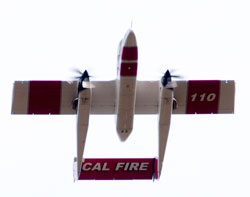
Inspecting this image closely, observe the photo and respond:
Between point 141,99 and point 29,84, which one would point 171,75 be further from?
point 29,84

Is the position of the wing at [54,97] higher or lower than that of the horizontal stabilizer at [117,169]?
higher

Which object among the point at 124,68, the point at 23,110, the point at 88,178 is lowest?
the point at 88,178

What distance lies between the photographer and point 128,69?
33.3 meters

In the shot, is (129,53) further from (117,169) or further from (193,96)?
(117,169)

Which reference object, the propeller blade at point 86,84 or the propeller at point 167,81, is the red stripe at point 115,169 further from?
the propeller at point 167,81

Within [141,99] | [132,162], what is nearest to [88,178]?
[132,162]

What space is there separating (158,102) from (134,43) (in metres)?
4.43

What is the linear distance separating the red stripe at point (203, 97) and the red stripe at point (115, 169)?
3391 millimetres

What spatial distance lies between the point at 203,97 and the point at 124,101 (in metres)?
4.67

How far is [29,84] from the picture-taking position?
116 ft

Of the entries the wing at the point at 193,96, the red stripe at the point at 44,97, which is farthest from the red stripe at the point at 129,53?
the red stripe at the point at 44,97

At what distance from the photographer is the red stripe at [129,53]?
32875 millimetres

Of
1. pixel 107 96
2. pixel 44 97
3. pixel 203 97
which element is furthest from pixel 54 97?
pixel 203 97

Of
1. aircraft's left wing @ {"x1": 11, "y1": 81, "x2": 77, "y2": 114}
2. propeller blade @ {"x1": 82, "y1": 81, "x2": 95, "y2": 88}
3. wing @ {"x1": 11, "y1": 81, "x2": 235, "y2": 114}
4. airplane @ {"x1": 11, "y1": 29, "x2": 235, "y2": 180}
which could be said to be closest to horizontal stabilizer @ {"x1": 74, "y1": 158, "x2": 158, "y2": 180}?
airplane @ {"x1": 11, "y1": 29, "x2": 235, "y2": 180}
